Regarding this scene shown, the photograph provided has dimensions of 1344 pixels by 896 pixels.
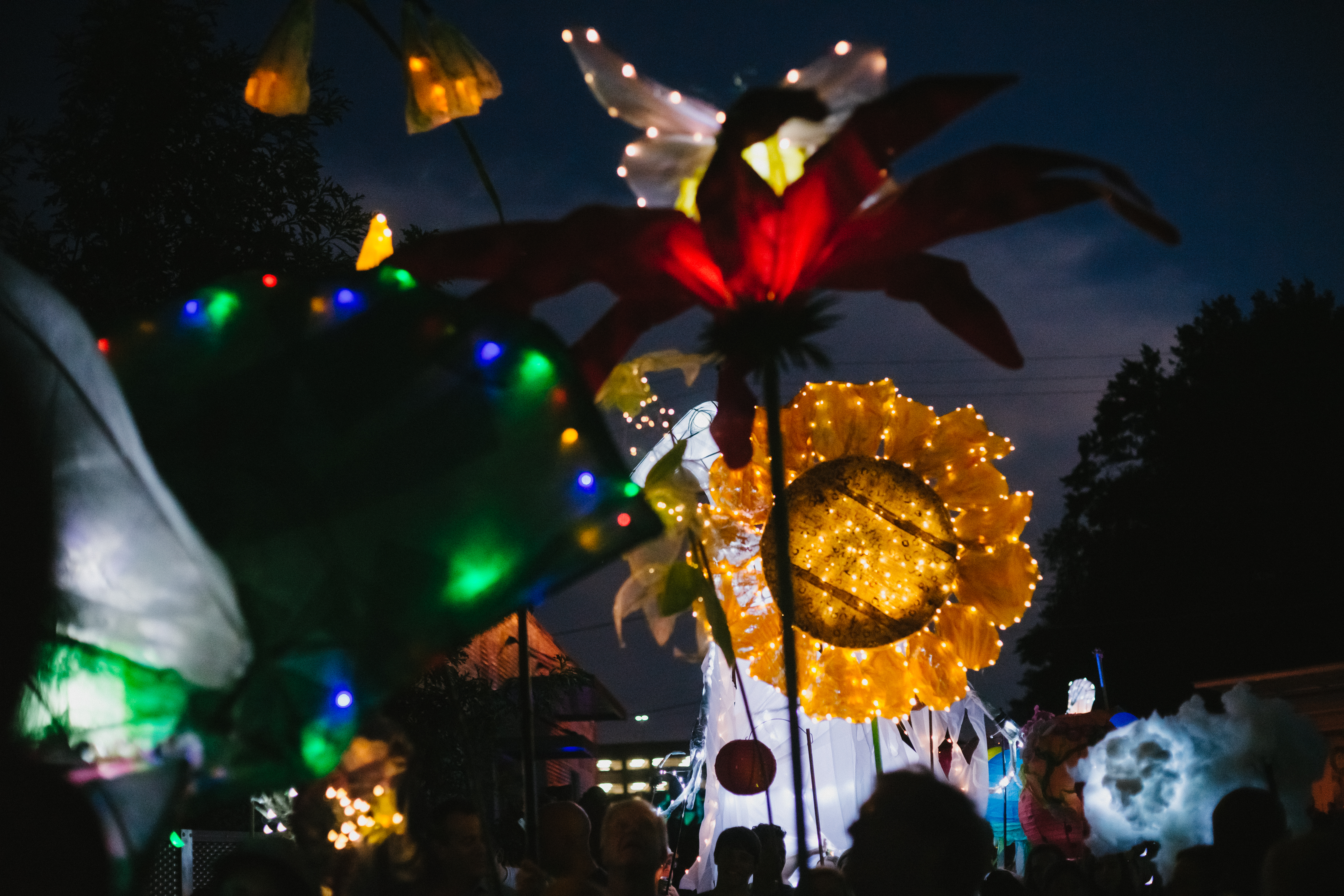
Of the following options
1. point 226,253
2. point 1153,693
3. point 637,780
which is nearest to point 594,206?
point 226,253

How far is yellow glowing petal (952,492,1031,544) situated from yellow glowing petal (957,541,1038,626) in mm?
46

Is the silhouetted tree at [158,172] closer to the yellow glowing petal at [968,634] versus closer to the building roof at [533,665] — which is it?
the yellow glowing petal at [968,634]

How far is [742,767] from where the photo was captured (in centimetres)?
650

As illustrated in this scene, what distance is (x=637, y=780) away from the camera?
38.7m

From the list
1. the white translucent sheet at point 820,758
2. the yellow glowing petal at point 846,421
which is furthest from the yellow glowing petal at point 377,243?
the white translucent sheet at point 820,758

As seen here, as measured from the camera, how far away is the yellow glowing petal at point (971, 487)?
17.5 ft

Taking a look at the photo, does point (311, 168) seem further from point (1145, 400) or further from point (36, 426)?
point (1145, 400)

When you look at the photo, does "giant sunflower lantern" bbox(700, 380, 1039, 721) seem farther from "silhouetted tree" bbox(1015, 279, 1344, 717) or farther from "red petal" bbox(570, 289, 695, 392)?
"silhouetted tree" bbox(1015, 279, 1344, 717)

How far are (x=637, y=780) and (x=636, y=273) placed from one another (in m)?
37.8

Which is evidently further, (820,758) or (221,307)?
(820,758)

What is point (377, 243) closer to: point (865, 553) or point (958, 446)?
point (865, 553)

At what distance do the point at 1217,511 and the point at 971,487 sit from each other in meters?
22.7

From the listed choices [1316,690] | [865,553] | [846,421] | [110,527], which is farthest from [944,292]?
[1316,690]

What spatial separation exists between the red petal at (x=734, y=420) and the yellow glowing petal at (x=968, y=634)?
2.69 m
